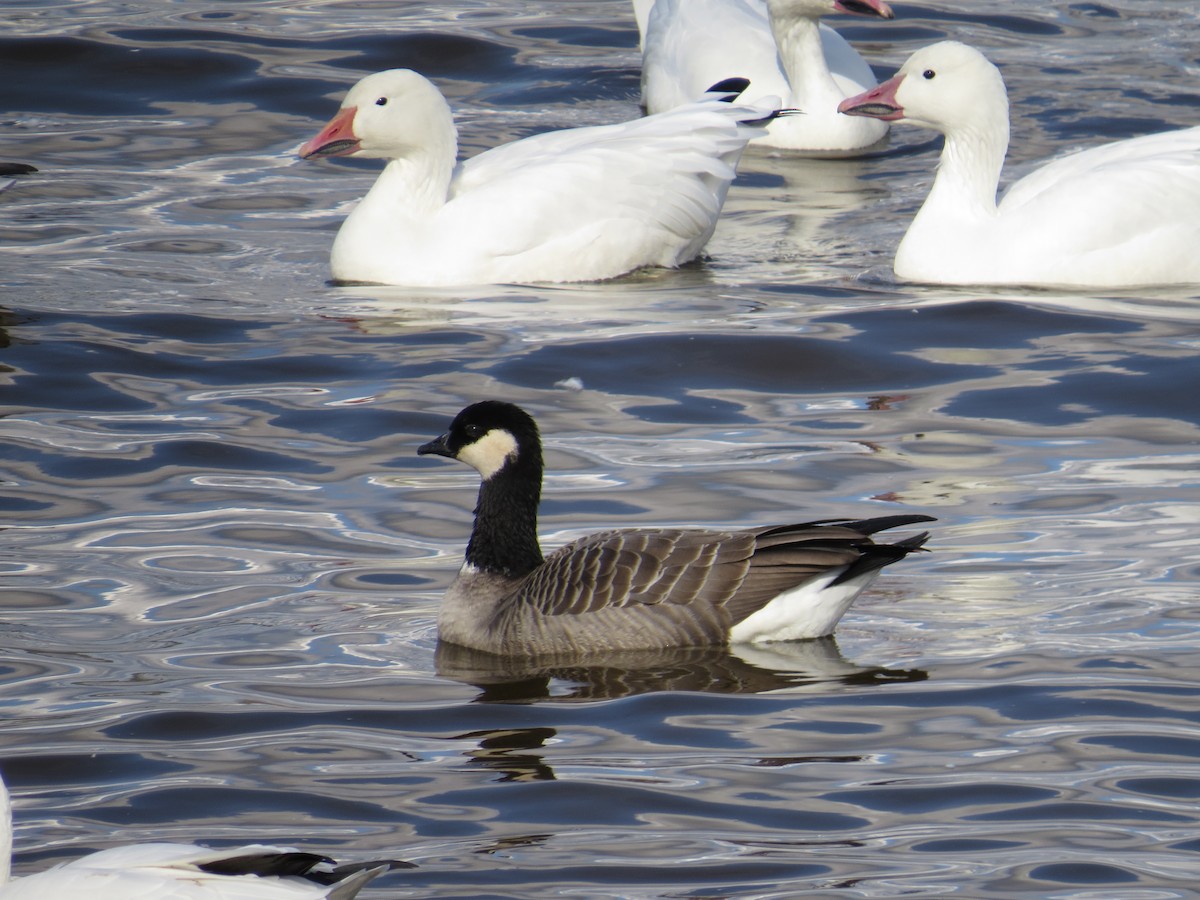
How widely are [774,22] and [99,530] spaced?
302 inches

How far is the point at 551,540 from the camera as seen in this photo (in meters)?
8.35

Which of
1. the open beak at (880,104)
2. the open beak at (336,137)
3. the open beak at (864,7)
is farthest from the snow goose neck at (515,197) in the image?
the open beak at (864,7)

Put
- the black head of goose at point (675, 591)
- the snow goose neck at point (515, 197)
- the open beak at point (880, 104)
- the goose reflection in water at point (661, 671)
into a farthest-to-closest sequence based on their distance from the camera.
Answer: the open beak at point (880, 104)
the snow goose neck at point (515, 197)
the black head of goose at point (675, 591)
the goose reflection in water at point (661, 671)

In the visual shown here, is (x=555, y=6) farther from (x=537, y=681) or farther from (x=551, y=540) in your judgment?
(x=537, y=681)

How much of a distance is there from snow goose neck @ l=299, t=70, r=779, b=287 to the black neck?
409cm

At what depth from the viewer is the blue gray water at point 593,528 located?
18.2 feet

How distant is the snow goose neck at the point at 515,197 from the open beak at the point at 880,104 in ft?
2.42

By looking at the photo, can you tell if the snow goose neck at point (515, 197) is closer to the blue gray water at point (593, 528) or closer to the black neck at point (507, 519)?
the blue gray water at point (593, 528)

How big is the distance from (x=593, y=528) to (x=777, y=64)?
24.6 feet

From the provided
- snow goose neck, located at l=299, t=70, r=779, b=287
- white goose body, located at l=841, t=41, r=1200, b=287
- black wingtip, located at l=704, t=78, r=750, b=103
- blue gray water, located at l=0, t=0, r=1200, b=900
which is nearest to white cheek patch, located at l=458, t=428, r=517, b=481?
blue gray water, located at l=0, t=0, r=1200, b=900

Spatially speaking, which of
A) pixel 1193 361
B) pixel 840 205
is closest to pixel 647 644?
pixel 1193 361

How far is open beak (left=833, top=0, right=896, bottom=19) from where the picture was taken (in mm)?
14086

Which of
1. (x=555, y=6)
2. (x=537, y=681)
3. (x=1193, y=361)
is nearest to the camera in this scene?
(x=537, y=681)

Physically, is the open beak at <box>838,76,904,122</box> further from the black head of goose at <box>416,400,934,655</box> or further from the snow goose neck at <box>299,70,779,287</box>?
the black head of goose at <box>416,400,934,655</box>
